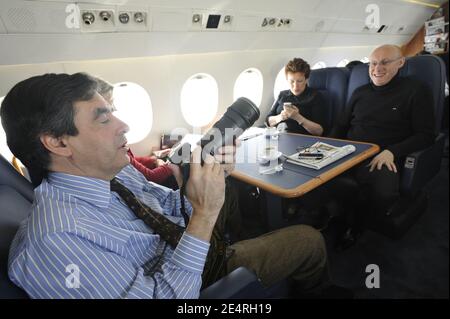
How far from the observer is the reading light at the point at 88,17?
5.26ft

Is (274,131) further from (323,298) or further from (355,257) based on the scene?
(323,298)

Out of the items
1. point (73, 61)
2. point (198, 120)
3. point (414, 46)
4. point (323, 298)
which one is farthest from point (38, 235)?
point (414, 46)

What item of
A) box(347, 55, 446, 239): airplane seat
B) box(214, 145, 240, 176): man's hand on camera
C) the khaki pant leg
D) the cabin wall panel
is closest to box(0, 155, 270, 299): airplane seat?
the khaki pant leg

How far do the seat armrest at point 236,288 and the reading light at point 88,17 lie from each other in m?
1.66

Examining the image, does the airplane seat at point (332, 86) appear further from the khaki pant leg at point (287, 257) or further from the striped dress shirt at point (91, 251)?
the striped dress shirt at point (91, 251)

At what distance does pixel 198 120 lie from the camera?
276 cm

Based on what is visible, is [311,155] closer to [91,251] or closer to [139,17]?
[91,251]

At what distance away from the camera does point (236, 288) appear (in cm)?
82

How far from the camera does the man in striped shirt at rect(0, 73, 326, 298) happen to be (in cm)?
69

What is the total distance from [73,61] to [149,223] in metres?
1.39

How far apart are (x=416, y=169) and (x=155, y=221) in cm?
174

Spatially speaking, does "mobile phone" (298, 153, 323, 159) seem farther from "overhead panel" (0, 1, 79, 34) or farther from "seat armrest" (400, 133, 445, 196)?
"overhead panel" (0, 1, 79, 34)

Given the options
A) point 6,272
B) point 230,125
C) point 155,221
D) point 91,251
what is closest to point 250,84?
point 230,125

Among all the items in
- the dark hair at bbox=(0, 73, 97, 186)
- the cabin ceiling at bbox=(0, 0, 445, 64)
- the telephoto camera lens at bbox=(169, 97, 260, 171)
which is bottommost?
the telephoto camera lens at bbox=(169, 97, 260, 171)
